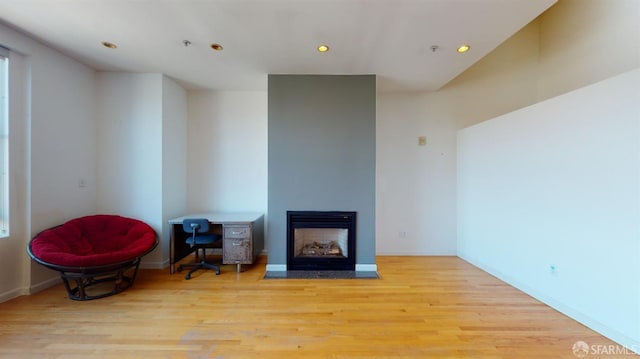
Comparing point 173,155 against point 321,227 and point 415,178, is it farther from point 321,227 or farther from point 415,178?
point 415,178

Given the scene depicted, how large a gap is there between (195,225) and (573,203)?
13.7 feet

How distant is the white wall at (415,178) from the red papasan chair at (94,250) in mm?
3483

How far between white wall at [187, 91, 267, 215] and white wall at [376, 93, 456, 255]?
213 centimetres

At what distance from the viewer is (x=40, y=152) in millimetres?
2785

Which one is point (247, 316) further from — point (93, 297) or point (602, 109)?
point (602, 109)

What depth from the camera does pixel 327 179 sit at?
3473 millimetres

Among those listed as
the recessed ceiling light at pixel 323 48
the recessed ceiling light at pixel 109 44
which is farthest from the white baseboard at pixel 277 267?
the recessed ceiling light at pixel 109 44

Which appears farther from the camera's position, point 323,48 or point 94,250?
point 94,250

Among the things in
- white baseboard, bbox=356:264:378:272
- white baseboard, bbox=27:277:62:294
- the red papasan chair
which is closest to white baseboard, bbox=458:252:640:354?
white baseboard, bbox=356:264:378:272

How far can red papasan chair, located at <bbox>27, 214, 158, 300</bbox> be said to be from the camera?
2.47 metres

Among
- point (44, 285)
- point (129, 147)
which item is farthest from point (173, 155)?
point (44, 285)

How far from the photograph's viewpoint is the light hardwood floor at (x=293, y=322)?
1885 mm

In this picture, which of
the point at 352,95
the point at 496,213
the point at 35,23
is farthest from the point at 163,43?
the point at 496,213

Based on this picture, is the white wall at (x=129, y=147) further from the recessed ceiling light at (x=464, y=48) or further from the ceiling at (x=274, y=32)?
the recessed ceiling light at (x=464, y=48)
